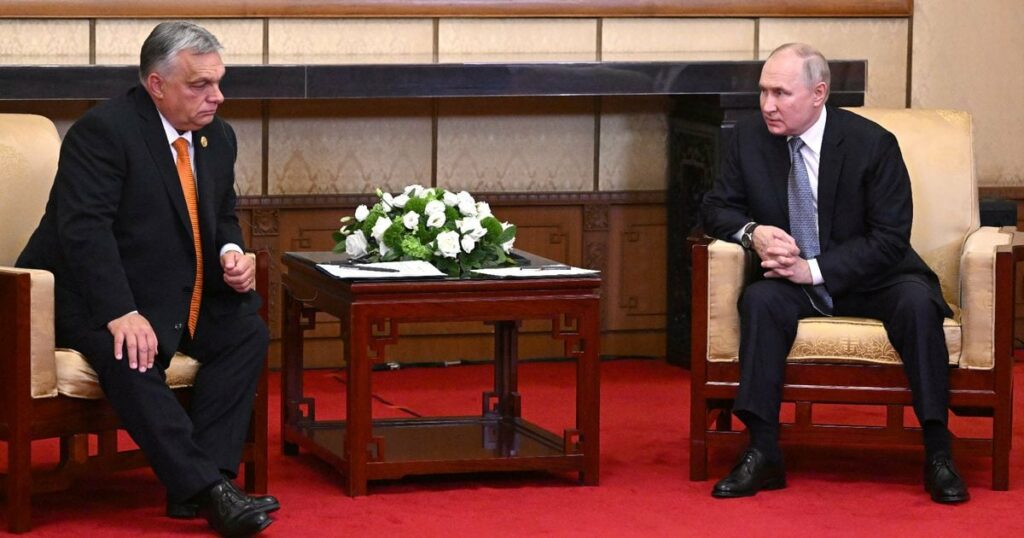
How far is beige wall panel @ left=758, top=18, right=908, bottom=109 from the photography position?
22.0ft

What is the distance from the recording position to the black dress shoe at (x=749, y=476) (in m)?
4.63

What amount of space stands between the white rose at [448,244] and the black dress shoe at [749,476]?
37.6 inches

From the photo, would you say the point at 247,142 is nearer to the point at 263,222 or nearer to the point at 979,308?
the point at 263,222

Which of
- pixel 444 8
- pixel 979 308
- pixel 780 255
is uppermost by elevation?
pixel 444 8

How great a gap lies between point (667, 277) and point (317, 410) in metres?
1.70

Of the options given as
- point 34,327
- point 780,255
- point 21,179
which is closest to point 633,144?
point 780,255

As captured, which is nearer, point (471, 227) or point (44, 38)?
point (471, 227)

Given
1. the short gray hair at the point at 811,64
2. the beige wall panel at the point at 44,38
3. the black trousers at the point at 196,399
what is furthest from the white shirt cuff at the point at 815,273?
the beige wall panel at the point at 44,38

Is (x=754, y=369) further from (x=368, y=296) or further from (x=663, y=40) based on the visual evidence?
(x=663, y=40)

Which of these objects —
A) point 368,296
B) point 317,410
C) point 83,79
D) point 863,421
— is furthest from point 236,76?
point 863,421

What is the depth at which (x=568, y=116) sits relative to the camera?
21.9ft

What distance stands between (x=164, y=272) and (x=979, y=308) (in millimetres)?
2188

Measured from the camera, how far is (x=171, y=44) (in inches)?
168

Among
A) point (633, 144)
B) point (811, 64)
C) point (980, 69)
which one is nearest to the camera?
point (811, 64)
